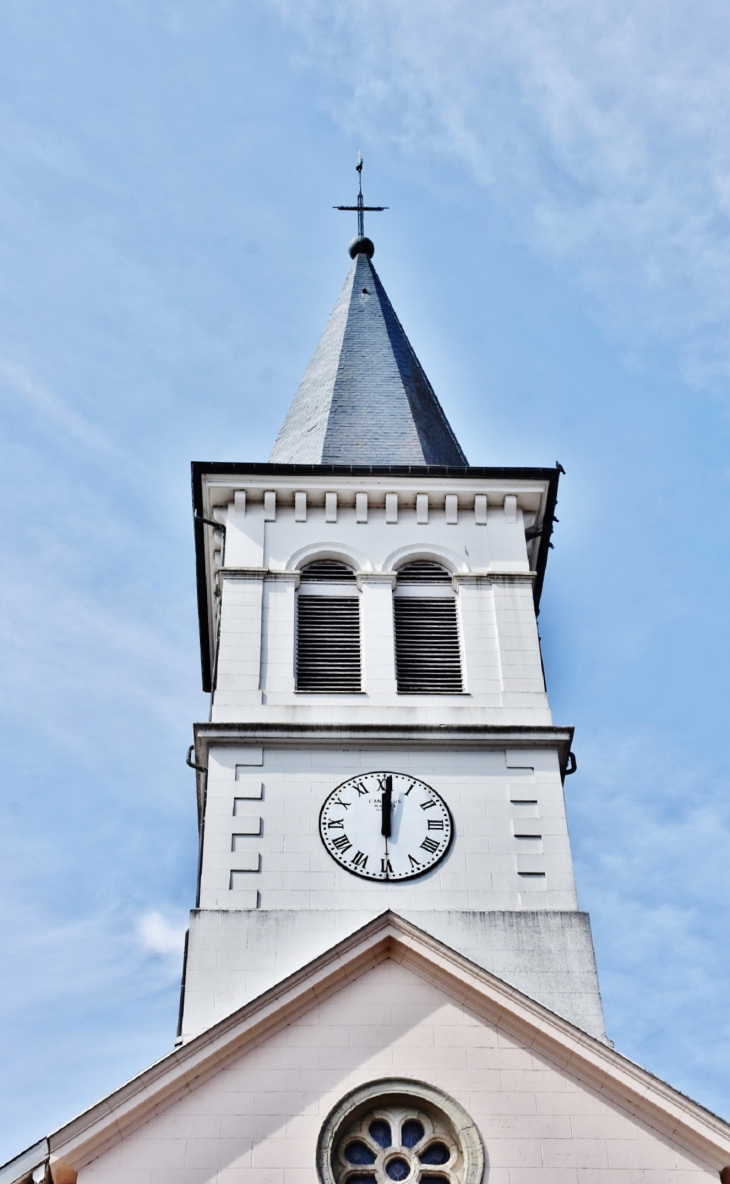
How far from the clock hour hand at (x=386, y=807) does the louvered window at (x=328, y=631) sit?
2.13m

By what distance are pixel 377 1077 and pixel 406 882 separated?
147 inches

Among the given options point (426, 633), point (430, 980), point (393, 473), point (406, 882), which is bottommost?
point (430, 980)

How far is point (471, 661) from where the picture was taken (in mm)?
23344

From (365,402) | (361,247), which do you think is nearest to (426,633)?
(365,402)

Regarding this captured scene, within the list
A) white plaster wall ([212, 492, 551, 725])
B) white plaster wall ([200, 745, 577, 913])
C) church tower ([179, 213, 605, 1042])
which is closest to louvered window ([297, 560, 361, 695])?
church tower ([179, 213, 605, 1042])

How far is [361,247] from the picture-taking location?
36500 millimetres

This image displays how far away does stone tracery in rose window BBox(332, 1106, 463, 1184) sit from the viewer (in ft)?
53.2

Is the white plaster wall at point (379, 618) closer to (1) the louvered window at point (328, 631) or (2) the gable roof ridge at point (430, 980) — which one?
(1) the louvered window at point (328, 631)

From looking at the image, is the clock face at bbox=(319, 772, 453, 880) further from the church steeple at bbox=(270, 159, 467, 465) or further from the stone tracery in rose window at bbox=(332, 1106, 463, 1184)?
the church steeple at bbox=(270, 159, 467, 465)

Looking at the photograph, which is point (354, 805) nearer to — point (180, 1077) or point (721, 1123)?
point (180, 1077)

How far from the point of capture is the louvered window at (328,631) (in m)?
23.1

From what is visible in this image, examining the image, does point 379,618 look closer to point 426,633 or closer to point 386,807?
point 426,633

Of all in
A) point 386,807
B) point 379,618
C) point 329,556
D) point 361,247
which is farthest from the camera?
point 361,247

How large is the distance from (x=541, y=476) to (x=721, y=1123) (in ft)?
40.6
